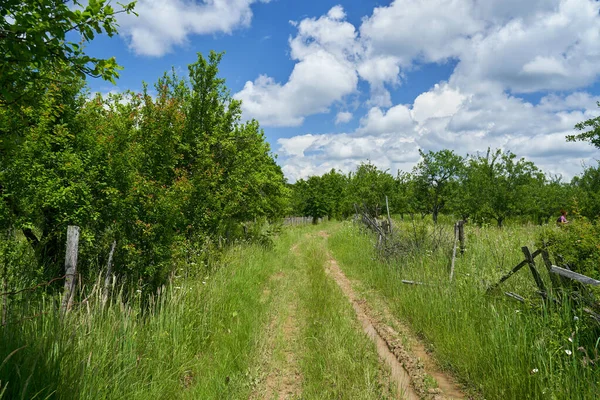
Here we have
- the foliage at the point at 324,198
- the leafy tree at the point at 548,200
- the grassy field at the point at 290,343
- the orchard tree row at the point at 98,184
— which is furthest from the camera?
the foliage at the point at 324,198

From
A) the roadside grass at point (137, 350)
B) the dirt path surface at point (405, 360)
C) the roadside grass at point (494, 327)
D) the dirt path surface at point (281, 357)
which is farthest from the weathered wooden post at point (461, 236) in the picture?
the roadside grass at point (137, 350)

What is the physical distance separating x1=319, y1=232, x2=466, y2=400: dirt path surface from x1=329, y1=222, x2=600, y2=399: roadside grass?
201 millimetres

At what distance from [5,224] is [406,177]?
1406 inches

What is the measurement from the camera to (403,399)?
13.3 feet

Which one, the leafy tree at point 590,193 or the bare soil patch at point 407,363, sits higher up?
the leafy tree at point 590,193

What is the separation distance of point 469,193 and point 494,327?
2311 centimetres

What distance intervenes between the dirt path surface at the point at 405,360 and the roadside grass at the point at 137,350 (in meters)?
2.14

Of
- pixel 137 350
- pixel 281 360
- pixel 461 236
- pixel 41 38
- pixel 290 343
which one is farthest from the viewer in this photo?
pixel 461 236

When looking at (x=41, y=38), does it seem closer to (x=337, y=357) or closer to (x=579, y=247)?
(x=337, y=357)

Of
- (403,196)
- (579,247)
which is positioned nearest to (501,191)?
(403,196)

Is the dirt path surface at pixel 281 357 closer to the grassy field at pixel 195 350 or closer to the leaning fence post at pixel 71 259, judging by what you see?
the grassy field at pixel 195 350

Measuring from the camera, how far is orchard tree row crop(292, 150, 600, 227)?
2325 centimetres

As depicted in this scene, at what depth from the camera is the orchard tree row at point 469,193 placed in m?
23.2

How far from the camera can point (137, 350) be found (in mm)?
4234
